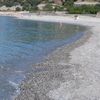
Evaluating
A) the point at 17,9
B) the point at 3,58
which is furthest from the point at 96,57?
the point at 17,9

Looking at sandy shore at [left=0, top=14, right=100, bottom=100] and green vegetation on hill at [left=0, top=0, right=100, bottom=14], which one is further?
green vegetation on hill at [left=0, top=0, right=100, bottom=14]

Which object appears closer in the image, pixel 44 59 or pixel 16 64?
pixel 16 64

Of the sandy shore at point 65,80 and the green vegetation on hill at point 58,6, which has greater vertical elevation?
the sandy shore at point 65,80

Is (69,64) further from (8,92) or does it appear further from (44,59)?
(8,92)

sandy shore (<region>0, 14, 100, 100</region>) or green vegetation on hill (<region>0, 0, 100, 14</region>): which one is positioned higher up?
sandy shore (<region>0, 14, 100, 100</region>)

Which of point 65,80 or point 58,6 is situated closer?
point 65,80

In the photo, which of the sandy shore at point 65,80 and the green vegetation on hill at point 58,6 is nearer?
the sandy shore at point 65,80

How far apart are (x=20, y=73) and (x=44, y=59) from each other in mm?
6055

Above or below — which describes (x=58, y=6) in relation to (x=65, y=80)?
below

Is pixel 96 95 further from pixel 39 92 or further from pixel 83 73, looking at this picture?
pixel 83 73

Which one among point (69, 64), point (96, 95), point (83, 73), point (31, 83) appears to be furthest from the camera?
point (69, 64)

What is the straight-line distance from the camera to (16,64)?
92.7 ft

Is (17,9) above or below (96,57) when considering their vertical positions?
below

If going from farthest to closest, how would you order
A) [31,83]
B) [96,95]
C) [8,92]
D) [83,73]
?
[83,73] → [31,83] → [8,92] → [96,95]
